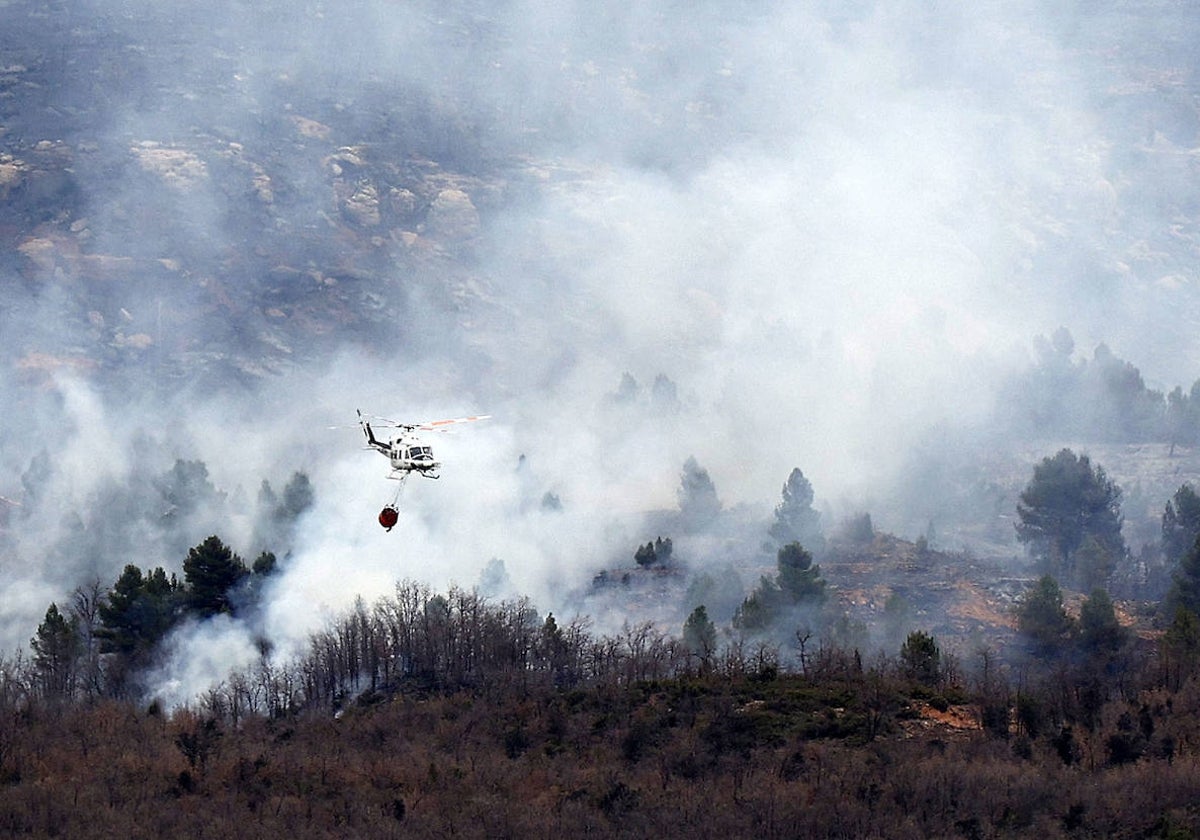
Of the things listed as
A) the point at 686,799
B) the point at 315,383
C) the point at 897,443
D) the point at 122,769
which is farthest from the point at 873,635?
the point at 315,383

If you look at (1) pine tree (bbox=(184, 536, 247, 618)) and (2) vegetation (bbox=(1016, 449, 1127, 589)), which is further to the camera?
(2) vegetation (bbox=(1016, 449, 1127, 589))

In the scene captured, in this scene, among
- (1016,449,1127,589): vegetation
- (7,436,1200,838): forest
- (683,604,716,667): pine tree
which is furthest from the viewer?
(1016,449,1127,589): vegetation

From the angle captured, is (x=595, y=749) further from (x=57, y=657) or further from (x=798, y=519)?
(x=798, y=519)

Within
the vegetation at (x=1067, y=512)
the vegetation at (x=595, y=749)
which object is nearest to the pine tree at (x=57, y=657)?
the vegetation at (x=595, y=749)

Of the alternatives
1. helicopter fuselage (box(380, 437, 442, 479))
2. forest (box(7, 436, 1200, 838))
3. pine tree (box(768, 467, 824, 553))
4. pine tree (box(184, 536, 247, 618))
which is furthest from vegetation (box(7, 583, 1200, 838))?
pine tree (box(768, 467, 824, 553))

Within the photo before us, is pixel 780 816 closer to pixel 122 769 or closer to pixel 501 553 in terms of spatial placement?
pixel 122 769

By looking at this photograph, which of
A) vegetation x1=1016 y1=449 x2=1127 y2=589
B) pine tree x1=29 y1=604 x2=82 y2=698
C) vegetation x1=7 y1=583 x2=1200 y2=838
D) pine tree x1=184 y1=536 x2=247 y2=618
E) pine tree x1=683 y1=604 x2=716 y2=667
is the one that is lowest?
vegetation x1=7 y1=583 x2=1200 y2=838

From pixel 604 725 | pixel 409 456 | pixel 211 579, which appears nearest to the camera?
pixel 409 456

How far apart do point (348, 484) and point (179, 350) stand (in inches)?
2132

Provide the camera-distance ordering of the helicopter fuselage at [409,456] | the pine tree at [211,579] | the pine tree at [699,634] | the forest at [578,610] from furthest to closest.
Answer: the pine tree at [211,579] → the pine tree at [699,634] → the helicopter fuselage at [409,456] → the forest at [578,610]

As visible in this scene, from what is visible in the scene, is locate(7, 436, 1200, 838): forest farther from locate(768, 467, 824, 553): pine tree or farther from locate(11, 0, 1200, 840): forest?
locate(768, 467, 824, 553): pine tree

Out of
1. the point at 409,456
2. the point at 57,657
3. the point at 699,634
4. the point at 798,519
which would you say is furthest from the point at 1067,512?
the point at 57,657

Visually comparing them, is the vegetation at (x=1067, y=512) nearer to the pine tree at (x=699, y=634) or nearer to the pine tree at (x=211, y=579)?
the pine tree at (x=699, y=634)

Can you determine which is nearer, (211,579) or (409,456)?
(409,456)
